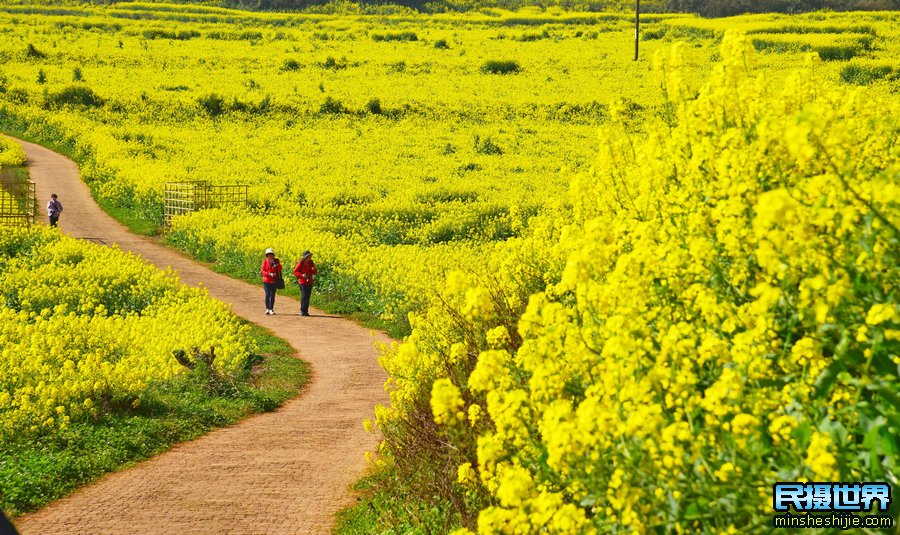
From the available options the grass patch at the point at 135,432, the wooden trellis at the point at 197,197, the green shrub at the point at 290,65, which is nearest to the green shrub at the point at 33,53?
the green shrub at the point at 290,65

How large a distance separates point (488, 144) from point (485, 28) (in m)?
51.9

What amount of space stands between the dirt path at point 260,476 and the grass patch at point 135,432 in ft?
0.64

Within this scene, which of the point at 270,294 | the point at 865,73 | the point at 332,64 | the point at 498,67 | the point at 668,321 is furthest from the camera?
the point at 332,64

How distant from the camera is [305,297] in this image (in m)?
20.9

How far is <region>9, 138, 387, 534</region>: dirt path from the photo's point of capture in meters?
9.50

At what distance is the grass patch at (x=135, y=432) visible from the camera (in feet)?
33.7

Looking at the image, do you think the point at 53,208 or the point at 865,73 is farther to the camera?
the point at 865,73

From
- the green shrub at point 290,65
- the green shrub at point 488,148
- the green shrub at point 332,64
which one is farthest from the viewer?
the green shrub at point 332,64

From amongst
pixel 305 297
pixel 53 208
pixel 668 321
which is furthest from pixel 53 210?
pixel 668 321

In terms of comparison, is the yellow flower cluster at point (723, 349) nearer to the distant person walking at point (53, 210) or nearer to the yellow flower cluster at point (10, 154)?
the distant person walking at point (53, 210)

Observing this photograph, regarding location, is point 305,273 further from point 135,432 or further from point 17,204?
point 17,204

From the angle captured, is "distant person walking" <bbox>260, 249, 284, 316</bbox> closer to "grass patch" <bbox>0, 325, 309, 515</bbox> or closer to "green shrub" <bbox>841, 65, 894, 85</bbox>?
"grass patch" <bbox>0, 325, 309, 515</bbox>

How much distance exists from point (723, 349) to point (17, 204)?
99.2 ft

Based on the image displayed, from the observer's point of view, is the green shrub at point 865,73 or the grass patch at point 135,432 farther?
the green shrub at point 865,73
